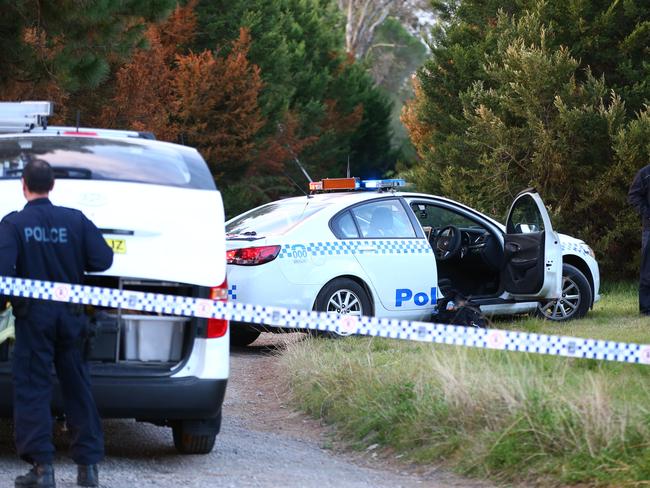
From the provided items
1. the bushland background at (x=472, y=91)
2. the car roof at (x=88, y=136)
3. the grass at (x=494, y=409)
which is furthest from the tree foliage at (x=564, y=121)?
the car roof at (x=88, y=136)

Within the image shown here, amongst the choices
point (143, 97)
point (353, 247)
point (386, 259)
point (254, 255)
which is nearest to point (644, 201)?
point (386, 259)

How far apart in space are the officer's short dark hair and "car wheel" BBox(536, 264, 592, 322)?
7.38m

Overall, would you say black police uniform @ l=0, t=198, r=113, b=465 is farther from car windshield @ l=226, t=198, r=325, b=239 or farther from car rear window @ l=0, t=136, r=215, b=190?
car windshield @ l=226, t=198, r=325, b=239

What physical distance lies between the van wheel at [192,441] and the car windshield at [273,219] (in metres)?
4.04

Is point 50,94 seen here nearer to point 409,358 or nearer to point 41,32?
point 41,32

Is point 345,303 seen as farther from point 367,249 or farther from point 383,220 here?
point 383,220

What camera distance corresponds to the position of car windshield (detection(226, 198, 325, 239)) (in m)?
10.7

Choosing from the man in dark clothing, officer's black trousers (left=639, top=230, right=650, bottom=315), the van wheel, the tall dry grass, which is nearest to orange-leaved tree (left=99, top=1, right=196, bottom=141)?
the man in dark clothing

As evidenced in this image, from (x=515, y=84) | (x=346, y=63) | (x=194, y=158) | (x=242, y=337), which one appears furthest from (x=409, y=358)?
(x=346, y=63)

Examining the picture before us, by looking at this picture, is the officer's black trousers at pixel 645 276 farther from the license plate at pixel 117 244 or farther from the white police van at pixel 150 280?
the license plate at pixel 117 244

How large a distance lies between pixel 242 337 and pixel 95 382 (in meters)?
5.34

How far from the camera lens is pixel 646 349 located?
18.7ft

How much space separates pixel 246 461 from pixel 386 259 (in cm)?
445

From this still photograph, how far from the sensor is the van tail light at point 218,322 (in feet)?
20.4
